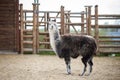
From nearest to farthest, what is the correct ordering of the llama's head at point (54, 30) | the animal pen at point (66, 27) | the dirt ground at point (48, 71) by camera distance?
the dirt ground at point (48, 71) → the llama's head at point (54, 30) → the animal pen at point (66, 27)

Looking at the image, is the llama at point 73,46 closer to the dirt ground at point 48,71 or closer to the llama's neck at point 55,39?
the llama's neck at point 55,39

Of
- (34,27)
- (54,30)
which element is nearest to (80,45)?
(54,30)

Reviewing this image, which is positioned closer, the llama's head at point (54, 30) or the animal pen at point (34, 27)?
the llama's head at point (54, 30)

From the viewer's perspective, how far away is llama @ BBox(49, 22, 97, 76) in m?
11.5

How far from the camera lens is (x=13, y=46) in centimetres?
1914

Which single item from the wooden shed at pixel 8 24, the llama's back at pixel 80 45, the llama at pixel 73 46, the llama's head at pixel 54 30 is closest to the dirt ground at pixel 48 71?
the llama at pixel 73 46

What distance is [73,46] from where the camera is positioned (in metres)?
11.7

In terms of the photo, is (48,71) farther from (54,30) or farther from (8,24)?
(8,24)

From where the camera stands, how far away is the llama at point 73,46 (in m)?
11.5

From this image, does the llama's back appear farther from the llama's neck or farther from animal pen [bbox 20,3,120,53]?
animal pen [bbox 20,3,120,53]

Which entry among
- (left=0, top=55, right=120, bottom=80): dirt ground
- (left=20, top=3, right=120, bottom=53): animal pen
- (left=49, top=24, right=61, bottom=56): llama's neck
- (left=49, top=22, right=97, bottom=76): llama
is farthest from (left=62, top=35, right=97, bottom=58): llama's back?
(left=20, top=3, right=120, bottom=53): animal pen

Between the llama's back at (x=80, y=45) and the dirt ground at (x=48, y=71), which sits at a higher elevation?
the llama's back at (x=80, y=45)

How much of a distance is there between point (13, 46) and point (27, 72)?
7.21 meters

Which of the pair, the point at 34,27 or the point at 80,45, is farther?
the point at 34,27
